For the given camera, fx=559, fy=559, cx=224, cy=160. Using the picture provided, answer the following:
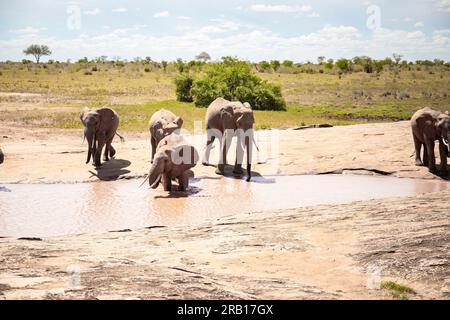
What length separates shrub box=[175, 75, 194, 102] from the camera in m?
29.5

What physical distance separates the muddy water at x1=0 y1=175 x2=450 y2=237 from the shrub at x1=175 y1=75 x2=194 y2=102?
1662cm

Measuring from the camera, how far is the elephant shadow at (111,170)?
13.3m

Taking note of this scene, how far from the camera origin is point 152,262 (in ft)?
22.0

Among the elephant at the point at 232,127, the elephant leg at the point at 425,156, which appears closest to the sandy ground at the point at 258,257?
the elephant leg at the point at 425,156

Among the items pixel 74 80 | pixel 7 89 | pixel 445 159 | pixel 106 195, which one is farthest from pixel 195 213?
pixel 74 80

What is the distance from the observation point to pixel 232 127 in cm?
1363

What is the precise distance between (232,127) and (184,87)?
16.6m

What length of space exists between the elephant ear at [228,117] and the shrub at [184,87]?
1598cm

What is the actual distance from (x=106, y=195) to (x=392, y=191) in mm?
6185

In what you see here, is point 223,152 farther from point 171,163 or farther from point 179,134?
point 171,163

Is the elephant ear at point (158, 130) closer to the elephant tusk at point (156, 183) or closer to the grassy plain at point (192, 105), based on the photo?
the elephant tusk at point (156, 183)

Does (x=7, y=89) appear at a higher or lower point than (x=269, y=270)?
higher

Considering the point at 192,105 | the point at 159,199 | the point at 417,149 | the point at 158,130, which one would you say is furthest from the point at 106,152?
the point at 192,105
